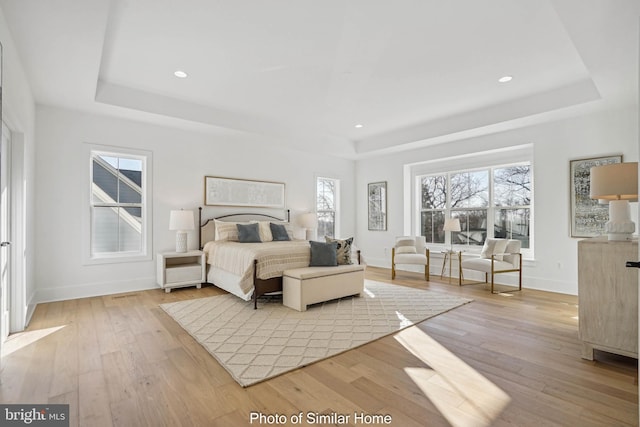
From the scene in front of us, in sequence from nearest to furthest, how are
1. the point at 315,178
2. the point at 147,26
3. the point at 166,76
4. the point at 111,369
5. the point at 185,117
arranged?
the point at 111,369 < the point at 147,26 < the point at 166,76 < the point at 185,117 < the point at 315,178

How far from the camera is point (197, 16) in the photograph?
2711 millimetres

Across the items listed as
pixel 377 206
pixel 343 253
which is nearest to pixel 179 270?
pixel 343 253

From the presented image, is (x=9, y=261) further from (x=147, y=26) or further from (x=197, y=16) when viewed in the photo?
(x=197, y=16)

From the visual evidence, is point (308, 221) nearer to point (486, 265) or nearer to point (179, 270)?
point (179, 270)

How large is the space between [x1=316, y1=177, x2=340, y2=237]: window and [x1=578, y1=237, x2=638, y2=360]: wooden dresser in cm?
514

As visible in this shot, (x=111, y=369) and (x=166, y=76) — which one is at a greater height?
(x=166, y=76)

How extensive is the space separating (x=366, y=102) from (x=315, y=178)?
2553mm

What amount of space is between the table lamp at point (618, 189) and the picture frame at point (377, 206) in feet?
15.3

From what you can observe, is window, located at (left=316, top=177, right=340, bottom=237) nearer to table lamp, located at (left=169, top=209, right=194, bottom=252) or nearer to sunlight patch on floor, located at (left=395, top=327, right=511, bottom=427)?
table lamp, located at (left=169, top=209, right=194, bottom=252)

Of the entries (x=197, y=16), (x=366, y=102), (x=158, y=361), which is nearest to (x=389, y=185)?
(x=366, y=102)

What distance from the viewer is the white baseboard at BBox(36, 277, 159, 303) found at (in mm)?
4160

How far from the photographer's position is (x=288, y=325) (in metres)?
3.27

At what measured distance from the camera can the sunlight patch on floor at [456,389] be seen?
1817 mm

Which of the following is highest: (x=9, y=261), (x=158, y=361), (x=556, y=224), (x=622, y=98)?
(x=622, y=98)
